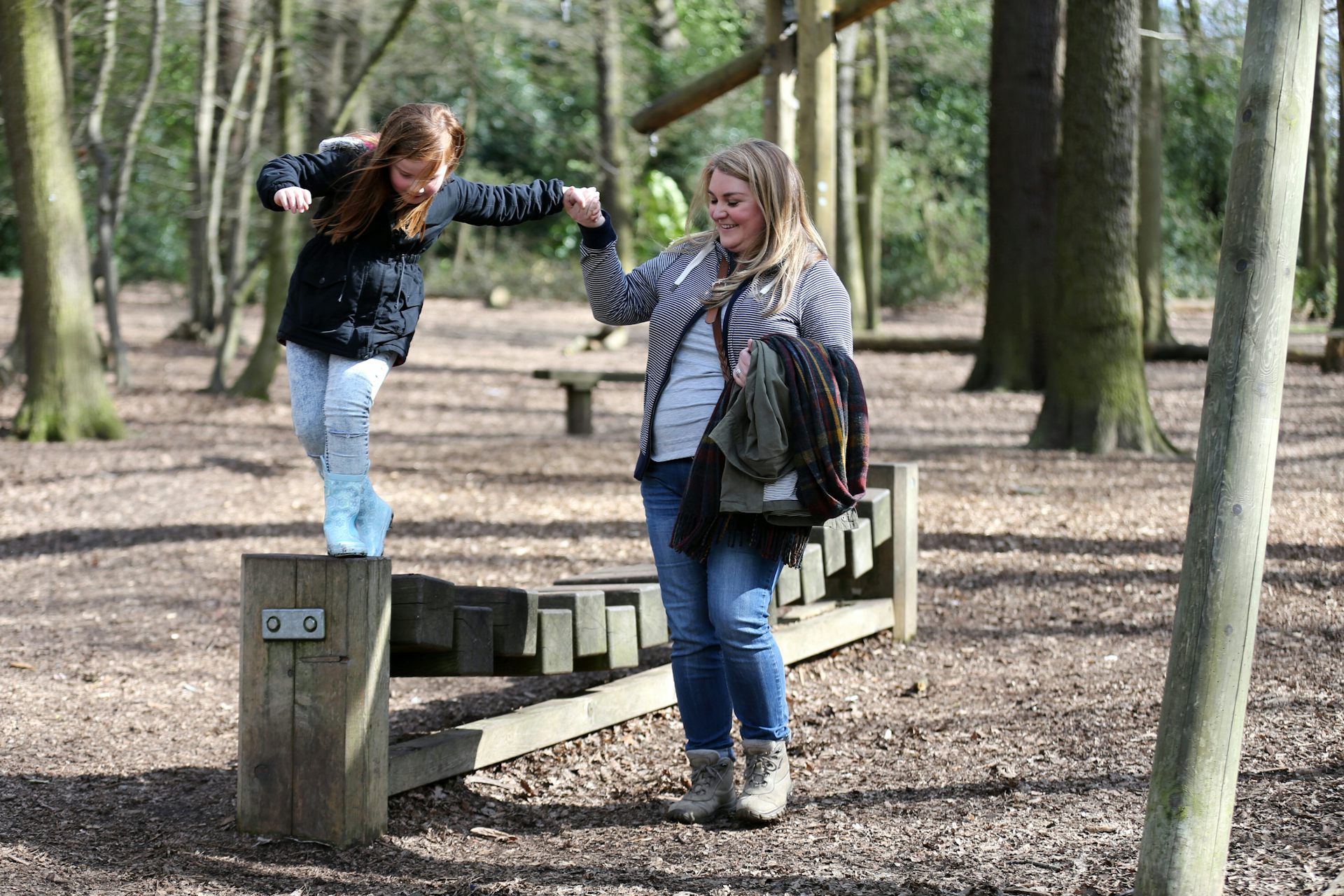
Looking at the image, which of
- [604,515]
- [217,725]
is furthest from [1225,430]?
[604,515]

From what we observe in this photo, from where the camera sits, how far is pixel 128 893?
309 centimetres

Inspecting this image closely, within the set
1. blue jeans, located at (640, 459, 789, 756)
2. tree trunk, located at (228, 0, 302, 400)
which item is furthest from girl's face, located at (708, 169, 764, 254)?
tree trunk, located at (228, 0, 302, 400)

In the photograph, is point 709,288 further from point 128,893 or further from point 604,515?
point 604,515

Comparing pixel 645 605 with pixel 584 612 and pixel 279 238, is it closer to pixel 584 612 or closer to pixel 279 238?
pixel 584 612

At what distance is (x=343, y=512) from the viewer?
3.54 metres

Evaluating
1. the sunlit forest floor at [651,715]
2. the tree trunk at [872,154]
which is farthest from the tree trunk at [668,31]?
the sunlit forest floor at [651,715]

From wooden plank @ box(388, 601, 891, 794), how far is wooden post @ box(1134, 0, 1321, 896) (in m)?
1.94

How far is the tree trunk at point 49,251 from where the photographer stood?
1002cm

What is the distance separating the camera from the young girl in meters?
3.44

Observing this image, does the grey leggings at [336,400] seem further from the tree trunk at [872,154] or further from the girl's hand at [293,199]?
the tree trunk at [872,154]

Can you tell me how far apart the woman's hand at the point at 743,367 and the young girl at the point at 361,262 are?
0.62 metres

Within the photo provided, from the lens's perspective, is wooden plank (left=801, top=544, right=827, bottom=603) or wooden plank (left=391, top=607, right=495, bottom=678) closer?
wooden plank (left=391, top=607, right=495, bottom=678)

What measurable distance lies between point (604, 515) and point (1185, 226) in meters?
25.0

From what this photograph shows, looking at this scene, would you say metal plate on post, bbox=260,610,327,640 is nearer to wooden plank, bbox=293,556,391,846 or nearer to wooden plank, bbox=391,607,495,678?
wooden plank, bbox=293,556,391,846
